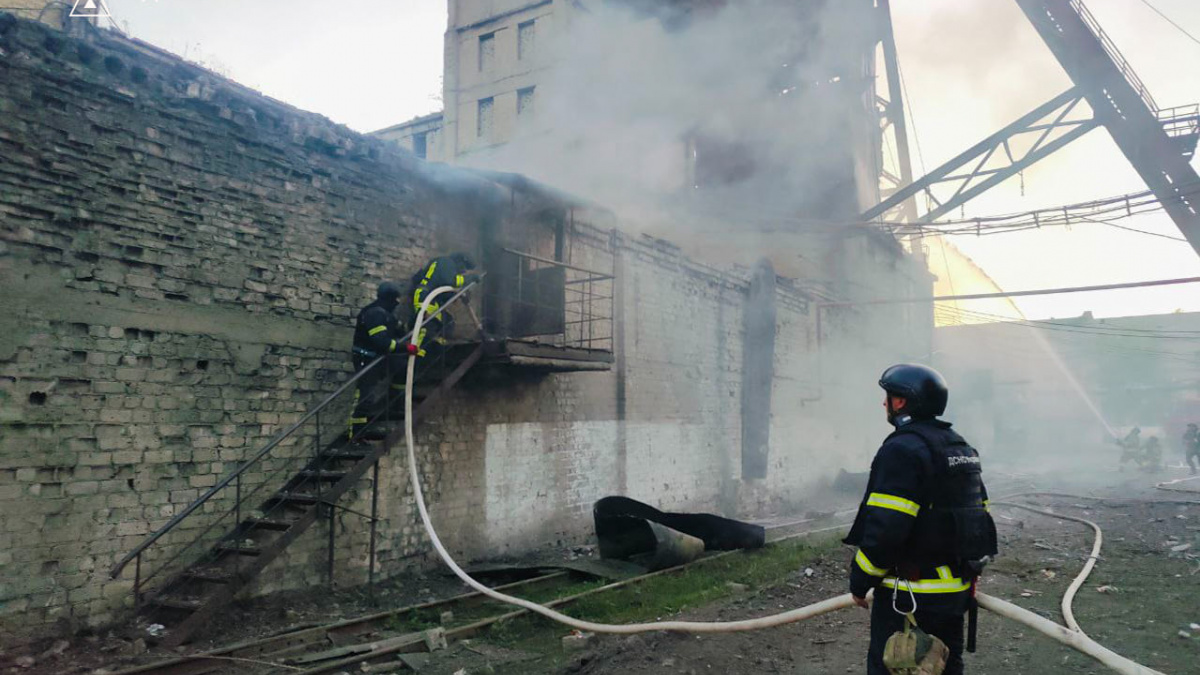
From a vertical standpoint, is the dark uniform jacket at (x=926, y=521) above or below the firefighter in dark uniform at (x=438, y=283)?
below

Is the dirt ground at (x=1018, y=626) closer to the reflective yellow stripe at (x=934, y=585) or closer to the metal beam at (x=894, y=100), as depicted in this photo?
the reflective yellow stripe at (x=934, y=585)

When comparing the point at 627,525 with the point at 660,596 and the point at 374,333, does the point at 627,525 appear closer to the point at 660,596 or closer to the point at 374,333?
the point at 660,596

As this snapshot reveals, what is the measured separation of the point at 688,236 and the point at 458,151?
1908 cm

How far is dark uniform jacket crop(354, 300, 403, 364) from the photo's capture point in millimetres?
7508

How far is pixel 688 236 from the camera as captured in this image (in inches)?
661

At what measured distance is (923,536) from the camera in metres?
3.30

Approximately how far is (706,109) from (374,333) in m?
12.4

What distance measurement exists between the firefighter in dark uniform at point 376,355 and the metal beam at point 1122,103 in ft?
47.7

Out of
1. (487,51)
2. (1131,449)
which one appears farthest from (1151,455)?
(487,51)

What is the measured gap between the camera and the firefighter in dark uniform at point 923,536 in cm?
322

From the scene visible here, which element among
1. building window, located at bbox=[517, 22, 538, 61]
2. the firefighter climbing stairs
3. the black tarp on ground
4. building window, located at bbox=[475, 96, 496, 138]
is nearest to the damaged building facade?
the firefighter climbing stairs

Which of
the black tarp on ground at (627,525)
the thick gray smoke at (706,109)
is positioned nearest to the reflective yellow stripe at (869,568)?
the black tarp on ground at (627,525)

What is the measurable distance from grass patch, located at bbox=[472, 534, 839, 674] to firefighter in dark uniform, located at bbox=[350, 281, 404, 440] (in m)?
2.60

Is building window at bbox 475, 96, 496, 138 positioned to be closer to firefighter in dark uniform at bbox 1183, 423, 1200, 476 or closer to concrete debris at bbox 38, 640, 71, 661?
firefighter in dark uniform at bbox 1183, 423, 1200, 476
